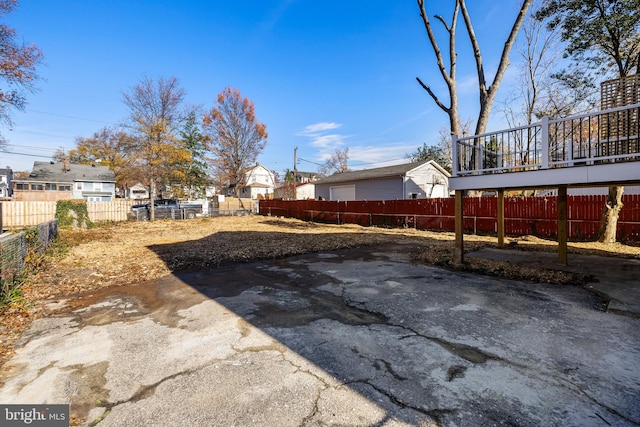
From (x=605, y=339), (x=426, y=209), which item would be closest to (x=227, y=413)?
(x=605, y=339)

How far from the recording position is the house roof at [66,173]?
32719 millimetres

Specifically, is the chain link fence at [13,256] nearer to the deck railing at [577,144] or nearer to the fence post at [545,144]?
the deck railing at [577,144]

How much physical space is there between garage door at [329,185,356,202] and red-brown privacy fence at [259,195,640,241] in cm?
634

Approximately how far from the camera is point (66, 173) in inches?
1315

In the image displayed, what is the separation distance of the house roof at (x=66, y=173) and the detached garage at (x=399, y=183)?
99.0 ft

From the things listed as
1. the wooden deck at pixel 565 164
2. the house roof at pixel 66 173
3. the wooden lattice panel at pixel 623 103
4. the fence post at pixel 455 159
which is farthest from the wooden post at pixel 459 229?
the house roof at pixel 66 173

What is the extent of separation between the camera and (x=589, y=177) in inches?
176

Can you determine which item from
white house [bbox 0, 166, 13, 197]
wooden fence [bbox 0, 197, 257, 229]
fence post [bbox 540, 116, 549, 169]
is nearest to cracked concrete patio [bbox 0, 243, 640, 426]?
fence post [bbox 540, 116, 549, 169]

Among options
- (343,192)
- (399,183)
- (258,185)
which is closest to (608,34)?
(399,183)

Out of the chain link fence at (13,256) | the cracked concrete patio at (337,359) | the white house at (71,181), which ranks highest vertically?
the white house at (71,181)

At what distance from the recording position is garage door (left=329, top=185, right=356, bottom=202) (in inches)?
981

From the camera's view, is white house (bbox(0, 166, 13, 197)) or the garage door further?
white house (bbox(0, 166, 13, 197))

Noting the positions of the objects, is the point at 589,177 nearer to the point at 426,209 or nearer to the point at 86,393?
the point at 86,393

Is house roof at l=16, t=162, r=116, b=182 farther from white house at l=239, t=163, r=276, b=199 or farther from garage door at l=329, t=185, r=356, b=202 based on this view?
garage door at l=329, t=185, r=356, b=202
